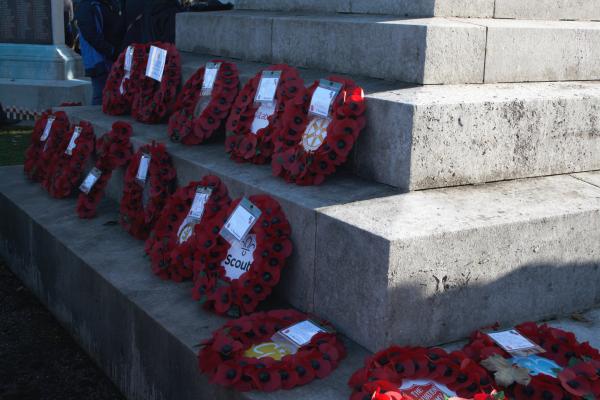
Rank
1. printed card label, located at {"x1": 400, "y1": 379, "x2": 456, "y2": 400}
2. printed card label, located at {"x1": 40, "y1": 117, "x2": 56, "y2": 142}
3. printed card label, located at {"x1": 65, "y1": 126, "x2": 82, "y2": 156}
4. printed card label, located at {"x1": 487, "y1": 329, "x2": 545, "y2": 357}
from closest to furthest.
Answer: printed card label, located at {"x1": 400, "y1": 379, "x2": 456, "y2": 400} < printed card label, located at {"x1": 487, "y1": 329, "x2": 545, "y2": 357} < printed card label, located at {"x1": 65, "y1": 126, "x2": 82, "y2": 156} < printed card label, located at {"x1": 40, "y1": 117, "x2": 56, "y2": 142}

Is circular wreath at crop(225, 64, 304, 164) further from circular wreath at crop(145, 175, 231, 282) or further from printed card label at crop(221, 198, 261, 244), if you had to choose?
printed card label at crop(221, 198, 261, 244)

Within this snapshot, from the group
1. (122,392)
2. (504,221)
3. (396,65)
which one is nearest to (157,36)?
(396,65)

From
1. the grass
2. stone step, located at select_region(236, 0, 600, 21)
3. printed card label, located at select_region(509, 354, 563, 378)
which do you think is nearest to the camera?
printed card label, located at select_region(509, 354, 563, 378)

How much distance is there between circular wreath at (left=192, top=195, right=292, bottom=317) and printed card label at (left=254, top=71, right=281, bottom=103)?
0.94 metres

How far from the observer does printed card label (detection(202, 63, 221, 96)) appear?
5.05 metres

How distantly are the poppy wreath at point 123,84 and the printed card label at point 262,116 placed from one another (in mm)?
1727

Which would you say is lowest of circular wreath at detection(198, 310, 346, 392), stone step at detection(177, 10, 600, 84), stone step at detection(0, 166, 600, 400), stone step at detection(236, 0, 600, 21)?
stone step at detection(0, 166, 600, 400)

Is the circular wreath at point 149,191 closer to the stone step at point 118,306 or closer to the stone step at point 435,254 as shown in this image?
the stone step at point 118,306

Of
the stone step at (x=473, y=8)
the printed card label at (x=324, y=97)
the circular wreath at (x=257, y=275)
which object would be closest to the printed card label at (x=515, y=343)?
the circular wreath at (x=257, y=275)

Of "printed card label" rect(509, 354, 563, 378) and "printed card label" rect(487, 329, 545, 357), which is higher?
"printed card label" rect(487, 329, 545, 357)

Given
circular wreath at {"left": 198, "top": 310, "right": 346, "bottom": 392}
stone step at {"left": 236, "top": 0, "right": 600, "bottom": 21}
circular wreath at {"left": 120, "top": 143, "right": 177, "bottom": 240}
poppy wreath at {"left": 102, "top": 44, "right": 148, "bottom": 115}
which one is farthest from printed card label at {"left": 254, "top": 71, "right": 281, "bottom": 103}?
poppy wreath at {"left": 102, "top": 44, "right": 148, "bottom": 115}

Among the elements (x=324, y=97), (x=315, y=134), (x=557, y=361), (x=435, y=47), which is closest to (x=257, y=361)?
(x=557, y=361)

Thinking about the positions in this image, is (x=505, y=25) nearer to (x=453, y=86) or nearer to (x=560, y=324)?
(x=453, y=86)

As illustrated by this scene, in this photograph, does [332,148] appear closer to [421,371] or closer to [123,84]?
[421,371]
